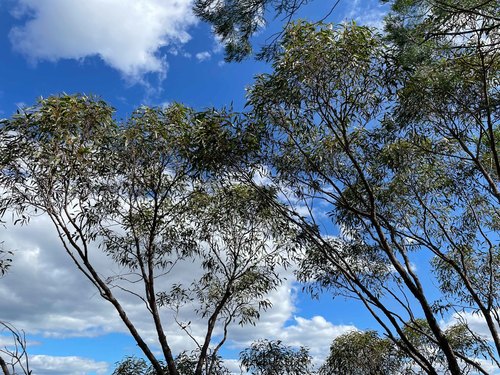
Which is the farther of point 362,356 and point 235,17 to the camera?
point 362,356

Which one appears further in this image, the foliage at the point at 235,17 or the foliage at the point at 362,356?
the foliage at the point at 362,356

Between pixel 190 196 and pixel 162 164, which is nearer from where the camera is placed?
pixel 162 164

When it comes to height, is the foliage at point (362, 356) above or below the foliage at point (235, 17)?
below

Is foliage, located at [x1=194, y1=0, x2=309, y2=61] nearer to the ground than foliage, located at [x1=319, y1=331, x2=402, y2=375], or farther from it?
farther from it

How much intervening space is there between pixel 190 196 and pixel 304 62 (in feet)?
10.8

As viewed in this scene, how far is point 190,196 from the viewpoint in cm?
830

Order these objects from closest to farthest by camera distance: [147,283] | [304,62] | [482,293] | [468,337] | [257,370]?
[304,62] → [147,283] → [482,293] → [257,370] → [468,337]

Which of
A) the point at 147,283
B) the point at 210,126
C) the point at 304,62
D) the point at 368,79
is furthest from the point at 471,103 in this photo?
the point at 147,283

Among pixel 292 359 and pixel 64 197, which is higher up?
pixel 64 197

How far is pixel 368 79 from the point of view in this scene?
6.03 meters

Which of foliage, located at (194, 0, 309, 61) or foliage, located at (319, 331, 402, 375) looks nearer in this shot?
foliage, located at (194, 0, 309, 61)

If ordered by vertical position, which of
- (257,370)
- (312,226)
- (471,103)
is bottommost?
(257,370)

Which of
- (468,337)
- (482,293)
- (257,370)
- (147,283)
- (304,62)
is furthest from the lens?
(468,337)

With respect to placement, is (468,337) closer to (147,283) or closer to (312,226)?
(312,226)
